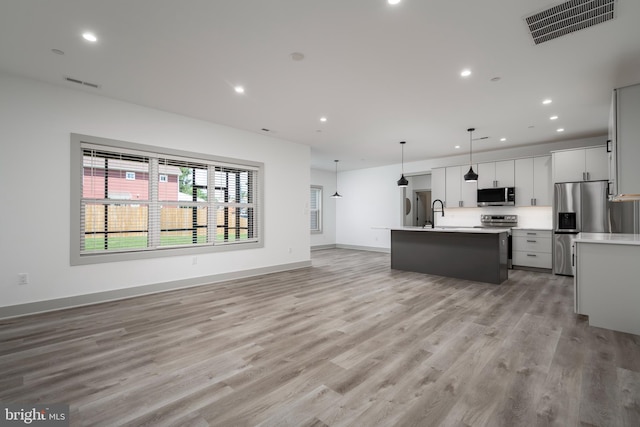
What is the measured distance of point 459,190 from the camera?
7.58 metres

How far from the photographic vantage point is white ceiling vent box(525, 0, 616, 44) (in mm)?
2303

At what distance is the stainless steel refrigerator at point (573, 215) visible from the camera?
17.7ft

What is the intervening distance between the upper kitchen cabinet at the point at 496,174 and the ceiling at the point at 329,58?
1.87 metres

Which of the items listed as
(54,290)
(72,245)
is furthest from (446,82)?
(54,290)

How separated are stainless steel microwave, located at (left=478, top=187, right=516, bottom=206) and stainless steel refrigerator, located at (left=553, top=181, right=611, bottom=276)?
88cm

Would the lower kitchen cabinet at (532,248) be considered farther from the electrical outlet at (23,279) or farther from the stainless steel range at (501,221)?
the electrical outlet at (23,279)

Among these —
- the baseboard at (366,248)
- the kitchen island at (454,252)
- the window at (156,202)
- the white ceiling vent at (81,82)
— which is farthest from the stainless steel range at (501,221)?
the white ceiling vent at (81,82)

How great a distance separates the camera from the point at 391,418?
1.72 metres

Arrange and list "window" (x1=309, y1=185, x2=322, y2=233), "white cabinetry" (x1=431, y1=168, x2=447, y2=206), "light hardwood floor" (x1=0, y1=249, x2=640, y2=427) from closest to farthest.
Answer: "light hardwood floor" (x1=0, y1=249, x2=640, y2=427) < "white cabinetry" (x1=431, y1=168, x2=447, y2=206) < "window" (x1=309, y1=185, x2=322, y2=233)

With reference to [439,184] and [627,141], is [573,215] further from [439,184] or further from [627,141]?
[439,184]

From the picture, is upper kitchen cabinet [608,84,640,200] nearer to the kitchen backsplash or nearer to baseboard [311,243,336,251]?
the kitchen backsplash

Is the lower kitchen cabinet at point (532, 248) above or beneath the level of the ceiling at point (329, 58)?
beneath

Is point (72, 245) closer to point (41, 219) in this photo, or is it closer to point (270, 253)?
point (41, 219)

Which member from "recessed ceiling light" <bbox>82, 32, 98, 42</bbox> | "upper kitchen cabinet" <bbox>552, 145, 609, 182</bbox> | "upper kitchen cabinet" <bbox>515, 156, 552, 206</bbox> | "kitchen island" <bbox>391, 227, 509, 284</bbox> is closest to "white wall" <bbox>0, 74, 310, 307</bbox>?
"recessed ceiling light" <bbox>82, 32, 98, 42</bbox>
